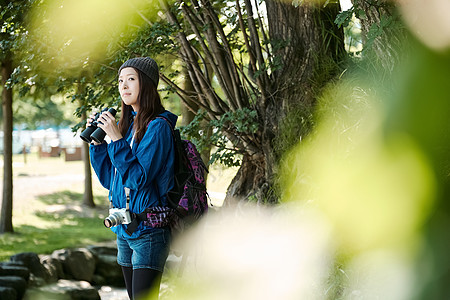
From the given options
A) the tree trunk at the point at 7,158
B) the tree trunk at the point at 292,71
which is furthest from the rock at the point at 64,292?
the tree trunk at the point at 7,158

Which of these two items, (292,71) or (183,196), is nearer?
(183,196)

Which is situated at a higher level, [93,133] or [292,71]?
[292,71]

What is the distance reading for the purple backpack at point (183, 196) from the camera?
2.79 metres

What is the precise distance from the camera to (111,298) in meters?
7.13

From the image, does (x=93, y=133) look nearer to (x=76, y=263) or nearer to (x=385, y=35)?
(x=385, y=35)

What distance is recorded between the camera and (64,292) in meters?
6.75

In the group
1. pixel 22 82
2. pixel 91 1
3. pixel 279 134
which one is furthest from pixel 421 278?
pixel 22 82

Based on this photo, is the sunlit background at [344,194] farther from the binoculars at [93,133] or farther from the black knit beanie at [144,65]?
the black knit beanie at [144,65]

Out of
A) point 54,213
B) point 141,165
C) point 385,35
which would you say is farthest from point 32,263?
point 54,213

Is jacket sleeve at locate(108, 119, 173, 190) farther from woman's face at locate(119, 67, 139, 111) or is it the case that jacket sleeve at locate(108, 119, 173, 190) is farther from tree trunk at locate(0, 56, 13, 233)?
tree trunk at locate(0, 56, 13, 233)

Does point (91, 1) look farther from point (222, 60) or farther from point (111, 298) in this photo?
point (111, 298)

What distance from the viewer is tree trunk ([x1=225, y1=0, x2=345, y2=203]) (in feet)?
17.3

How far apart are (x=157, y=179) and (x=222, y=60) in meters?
3.06

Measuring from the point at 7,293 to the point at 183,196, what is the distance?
3.97m
